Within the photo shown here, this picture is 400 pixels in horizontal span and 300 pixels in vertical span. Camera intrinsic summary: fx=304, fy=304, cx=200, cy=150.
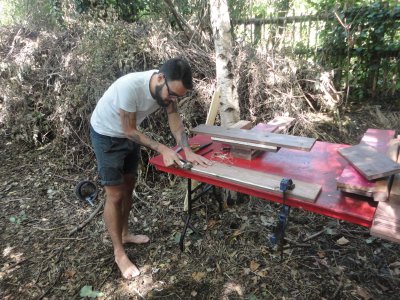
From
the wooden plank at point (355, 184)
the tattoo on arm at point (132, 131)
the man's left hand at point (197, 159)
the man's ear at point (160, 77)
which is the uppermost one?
the man's ear at point (160, 77)

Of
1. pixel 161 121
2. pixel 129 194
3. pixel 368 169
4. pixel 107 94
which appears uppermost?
pixel 107 94

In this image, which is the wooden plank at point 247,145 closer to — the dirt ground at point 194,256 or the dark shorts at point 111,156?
the dark shorts at point 111,156

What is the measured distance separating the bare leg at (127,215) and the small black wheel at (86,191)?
96 cm

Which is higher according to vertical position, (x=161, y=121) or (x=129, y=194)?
(x=161, y=121)

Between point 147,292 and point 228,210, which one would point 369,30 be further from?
point 147,292

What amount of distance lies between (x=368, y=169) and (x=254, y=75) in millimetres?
3042

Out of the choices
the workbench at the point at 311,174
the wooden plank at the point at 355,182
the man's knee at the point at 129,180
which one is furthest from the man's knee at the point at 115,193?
the wooden plank at the point at 355,182

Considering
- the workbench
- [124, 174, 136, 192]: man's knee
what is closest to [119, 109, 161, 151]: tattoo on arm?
the workbench

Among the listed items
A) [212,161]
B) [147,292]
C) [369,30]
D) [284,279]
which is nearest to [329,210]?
[212,161]

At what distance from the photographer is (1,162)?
513 cm

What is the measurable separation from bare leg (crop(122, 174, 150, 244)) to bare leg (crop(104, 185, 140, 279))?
0.17 metres

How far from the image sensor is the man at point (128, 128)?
2.20 meters

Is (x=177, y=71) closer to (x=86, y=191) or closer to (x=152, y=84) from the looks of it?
(x=152, y=84)

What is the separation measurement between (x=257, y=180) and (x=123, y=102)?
1.11 m
